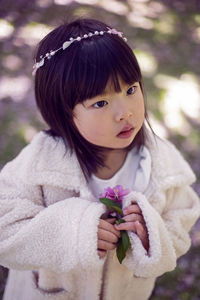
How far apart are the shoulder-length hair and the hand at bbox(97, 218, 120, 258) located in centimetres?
32

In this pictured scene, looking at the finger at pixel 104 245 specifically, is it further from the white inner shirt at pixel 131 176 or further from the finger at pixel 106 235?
the white inner shirt at pixel 131 176

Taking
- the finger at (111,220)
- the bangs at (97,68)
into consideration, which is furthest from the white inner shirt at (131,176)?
the bangs at (97,68)

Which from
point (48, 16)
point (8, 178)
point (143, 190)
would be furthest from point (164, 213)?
point (48, 16)

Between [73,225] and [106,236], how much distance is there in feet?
0.33

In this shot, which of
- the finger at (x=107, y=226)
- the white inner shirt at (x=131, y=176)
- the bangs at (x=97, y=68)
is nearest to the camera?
the bangs at (x=97, y=68)

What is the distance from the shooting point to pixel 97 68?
0.97 meters

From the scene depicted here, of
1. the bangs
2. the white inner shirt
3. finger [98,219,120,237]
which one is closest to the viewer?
the bangs

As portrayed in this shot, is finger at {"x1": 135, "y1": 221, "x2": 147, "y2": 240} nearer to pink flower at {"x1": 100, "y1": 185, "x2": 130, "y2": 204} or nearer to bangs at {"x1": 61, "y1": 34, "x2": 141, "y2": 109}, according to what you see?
pink flower at {"x1": 100, "y1": 185, "x2": 130, "y2": 204}

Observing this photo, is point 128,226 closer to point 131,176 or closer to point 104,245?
point 104,245

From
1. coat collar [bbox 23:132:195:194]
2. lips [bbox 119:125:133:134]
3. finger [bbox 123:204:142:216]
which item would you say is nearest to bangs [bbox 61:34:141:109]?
lips [bbox 119:125:133:134]

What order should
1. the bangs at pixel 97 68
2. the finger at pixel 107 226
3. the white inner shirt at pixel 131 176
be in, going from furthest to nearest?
the white inner shirt at pixel 131 176 < the finger at pixel 107 226 < the bangs at pixel 97 68

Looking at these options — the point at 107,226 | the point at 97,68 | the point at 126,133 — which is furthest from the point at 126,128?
the point at 107,226

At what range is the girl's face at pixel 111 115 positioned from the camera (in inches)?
39.5

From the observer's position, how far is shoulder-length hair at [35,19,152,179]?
0.98 m
